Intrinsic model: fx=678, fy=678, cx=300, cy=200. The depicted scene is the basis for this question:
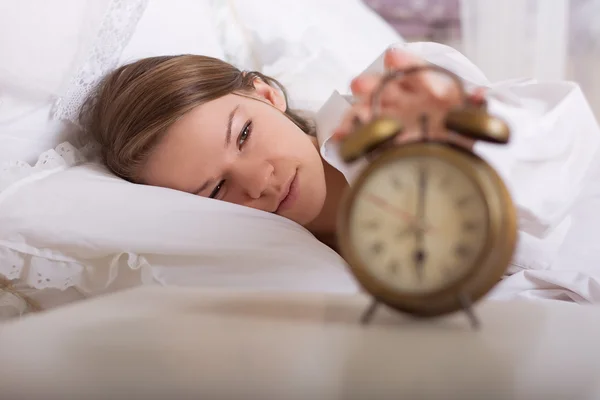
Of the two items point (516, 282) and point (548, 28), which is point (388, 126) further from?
point (548, 28)

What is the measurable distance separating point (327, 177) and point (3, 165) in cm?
60

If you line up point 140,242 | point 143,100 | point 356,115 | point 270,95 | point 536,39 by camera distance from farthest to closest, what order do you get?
point 536,39 < point 270,95 < point 143,100 < point 140,242 < point 356,115

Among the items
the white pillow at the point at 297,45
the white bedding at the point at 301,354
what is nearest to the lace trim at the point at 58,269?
the white bedding at the point at 301,354

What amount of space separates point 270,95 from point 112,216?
54 centimetres

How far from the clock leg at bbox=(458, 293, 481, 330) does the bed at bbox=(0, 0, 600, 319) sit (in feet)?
1.02

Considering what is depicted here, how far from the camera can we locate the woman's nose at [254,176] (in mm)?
1210

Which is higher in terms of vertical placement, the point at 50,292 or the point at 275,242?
the point at 275,242

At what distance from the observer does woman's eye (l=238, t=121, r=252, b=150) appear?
4.07 ft

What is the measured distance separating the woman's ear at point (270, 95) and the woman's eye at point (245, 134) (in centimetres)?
18

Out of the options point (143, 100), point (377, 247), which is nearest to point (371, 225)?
point (377, 247)

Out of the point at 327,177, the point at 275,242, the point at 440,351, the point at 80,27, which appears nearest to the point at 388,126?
the point at 440,351

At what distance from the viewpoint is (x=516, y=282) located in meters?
1.00

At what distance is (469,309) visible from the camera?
51 centimetres

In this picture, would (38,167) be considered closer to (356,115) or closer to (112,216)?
(112,216)
